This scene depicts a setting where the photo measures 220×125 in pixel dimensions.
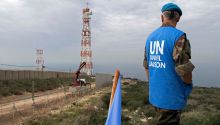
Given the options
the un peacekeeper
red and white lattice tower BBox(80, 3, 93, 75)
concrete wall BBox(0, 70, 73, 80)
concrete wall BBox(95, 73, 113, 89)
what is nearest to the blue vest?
the un peacekeeper

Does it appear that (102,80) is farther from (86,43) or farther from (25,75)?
(86,43)

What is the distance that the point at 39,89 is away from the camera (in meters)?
36.8

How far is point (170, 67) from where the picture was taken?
445 centimetres

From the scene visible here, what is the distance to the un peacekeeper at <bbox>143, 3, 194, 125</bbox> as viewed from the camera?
434 cm

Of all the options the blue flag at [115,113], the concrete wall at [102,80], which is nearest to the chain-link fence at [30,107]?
the concrete wall at [102,80]

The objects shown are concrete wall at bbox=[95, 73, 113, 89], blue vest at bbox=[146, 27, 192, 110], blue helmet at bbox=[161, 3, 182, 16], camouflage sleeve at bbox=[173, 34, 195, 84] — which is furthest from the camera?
concrete wall at bbox=[95, 73, 113, 89]

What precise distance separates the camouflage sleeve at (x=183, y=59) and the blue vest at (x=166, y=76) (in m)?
0.06

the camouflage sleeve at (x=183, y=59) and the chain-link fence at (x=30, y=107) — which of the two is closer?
the camouflage sleeve at (x=183, y=59)

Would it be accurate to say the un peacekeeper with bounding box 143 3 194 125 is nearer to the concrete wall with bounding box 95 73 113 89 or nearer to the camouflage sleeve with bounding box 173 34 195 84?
the camouflage sleeve with bounding box 173 34 195 84

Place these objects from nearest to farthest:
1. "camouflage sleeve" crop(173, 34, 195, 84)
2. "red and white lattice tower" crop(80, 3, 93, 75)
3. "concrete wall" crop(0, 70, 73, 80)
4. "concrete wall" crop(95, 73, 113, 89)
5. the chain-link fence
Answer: "camouflage sleeve" crop(173, 34, 195, 84)
the chain-link fence
"concrete wall" crop(95, 73, 113, 89)
"concrete wall" crop(0, 70, 73, 80)
"red and white lattice tower" crop(80, 3, 93, 75)

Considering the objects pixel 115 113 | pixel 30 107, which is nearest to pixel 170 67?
pixel 115 113

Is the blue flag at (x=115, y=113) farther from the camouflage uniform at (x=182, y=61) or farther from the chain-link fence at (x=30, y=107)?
the chain-link fence at (x=30, y=107)

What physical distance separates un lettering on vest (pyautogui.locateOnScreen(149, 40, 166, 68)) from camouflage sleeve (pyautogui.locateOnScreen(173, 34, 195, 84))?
18 cm

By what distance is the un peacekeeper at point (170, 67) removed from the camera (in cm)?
434
